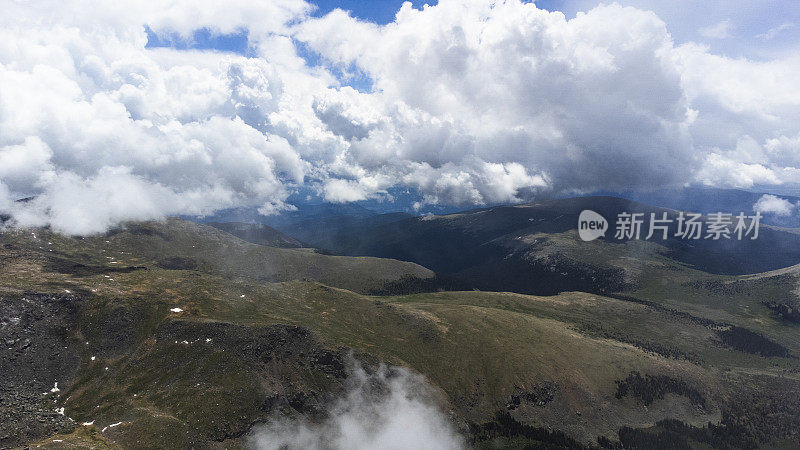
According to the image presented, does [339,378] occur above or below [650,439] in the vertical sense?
above

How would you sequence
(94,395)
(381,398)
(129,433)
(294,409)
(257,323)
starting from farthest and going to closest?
(257,323) → (381,398) → (294,409) → (94,395) → (129,433)

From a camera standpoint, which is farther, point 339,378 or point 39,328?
point 339,378

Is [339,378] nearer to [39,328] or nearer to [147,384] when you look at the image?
[147,384]

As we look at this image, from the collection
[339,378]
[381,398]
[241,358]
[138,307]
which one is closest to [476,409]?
[381,398]

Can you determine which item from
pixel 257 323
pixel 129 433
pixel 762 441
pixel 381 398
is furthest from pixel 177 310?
pixel 762 441

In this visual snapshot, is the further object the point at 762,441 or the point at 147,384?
the point at 762,441

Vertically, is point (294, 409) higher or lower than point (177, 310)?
lower

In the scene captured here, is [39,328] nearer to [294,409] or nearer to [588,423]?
[294,409]

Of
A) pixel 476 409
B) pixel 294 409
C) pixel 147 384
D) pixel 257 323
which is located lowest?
pixel 476 409

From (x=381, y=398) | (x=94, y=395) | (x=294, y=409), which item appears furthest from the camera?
(x=381, y=398)
